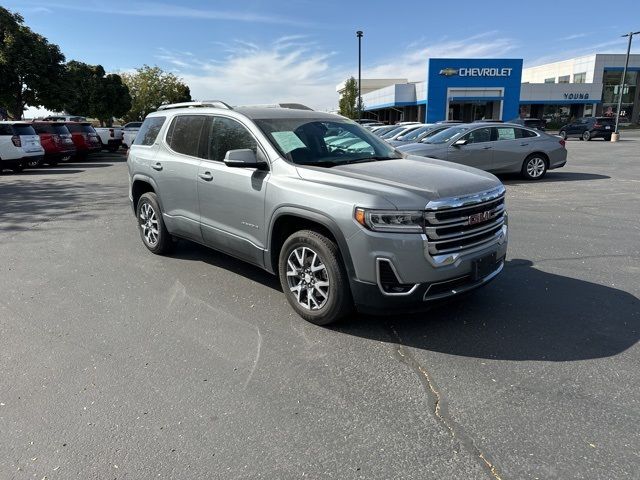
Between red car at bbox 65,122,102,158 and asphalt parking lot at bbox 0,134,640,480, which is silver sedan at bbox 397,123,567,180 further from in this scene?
red car at bbox 65,122,102,158

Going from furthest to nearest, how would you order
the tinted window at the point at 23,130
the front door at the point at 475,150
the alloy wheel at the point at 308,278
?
1. the tinted window at the point at 23,130
2. the front door at the point at 475,150
3. the alloy wheel at the point at 308,278

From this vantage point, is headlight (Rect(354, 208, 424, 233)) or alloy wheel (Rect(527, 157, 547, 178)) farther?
alloy wheel (Rect(527, 157, 547, 178))

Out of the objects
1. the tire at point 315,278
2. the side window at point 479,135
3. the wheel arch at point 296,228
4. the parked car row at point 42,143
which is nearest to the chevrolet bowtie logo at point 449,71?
the parked car row at point 42,143

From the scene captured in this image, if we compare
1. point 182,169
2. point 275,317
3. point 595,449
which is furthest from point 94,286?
point 595,449

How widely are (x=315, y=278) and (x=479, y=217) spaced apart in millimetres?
1443

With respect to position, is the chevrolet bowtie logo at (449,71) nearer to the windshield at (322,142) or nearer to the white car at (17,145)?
the white car at (17,145)

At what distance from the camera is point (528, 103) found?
58.4 metres

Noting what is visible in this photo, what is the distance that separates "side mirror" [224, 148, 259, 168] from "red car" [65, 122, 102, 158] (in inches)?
762

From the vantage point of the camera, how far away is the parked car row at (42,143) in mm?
16453

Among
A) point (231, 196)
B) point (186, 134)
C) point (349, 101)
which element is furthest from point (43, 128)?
point (349, 101)

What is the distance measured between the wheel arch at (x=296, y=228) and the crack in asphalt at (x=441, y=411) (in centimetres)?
71

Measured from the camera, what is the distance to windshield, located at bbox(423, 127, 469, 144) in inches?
496

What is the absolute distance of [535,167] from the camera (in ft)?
43.5

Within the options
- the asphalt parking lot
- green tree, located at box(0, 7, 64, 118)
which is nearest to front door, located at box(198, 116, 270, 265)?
the asphalt parking lot
